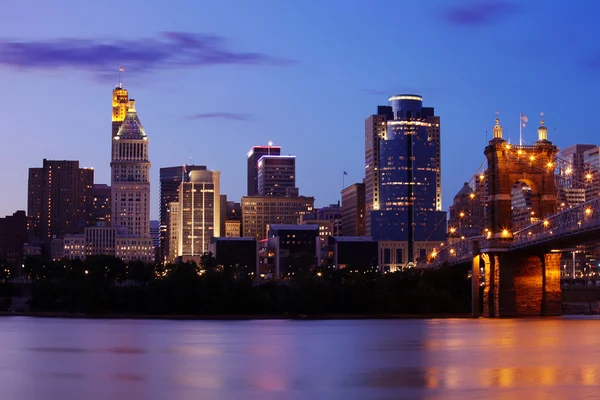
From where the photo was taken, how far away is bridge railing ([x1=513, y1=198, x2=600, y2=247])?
70.9m

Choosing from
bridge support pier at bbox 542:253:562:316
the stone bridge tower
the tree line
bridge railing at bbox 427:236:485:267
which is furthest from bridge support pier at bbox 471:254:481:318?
the tree line

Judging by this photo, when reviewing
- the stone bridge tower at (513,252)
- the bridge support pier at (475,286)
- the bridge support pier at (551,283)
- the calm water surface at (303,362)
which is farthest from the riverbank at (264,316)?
the calm water surface at (303,362)

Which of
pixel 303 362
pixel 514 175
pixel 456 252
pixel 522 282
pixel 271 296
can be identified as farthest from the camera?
pixel 271 296

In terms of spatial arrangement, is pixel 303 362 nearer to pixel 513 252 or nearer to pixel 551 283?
pixel 513 252

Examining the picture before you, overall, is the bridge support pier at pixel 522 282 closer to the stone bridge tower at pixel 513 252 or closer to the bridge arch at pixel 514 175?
the stone bridge tower at pixel 513 252

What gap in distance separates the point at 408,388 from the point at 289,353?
1598cm

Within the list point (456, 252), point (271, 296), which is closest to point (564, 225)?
point (456, 252)

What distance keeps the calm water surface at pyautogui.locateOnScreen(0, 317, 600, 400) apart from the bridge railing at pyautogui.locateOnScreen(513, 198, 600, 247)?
20.0 ft

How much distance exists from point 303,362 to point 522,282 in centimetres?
4206

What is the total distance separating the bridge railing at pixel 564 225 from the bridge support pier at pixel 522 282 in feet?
6.51

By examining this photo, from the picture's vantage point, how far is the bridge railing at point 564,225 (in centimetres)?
7094

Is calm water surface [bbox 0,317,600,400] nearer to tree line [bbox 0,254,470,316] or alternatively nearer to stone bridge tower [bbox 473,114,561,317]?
stone bridge tower [bbox 473,114,561,317]

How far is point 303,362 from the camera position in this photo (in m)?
51.5

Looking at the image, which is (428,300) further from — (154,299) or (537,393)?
(537,393)
